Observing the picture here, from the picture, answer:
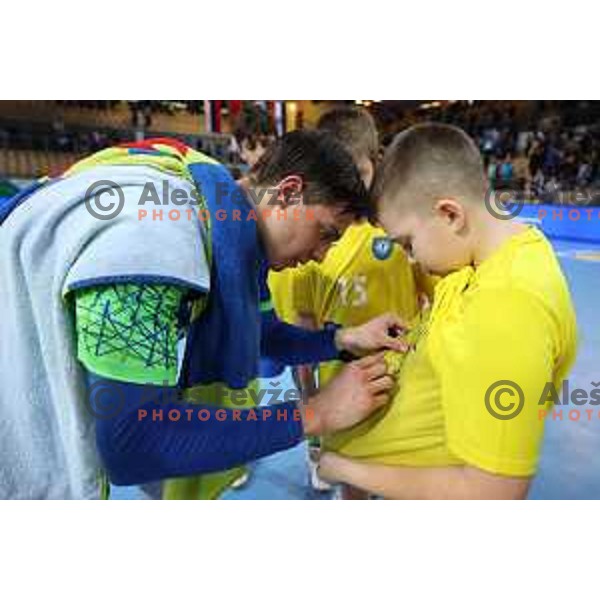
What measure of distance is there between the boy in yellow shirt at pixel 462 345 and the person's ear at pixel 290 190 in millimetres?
102

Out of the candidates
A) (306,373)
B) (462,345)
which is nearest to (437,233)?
(462,345)

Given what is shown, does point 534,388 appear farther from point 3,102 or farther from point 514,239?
point 3,102

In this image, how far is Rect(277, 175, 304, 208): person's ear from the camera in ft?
2.44

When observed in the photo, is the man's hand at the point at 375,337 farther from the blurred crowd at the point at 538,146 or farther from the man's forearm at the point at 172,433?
the blurred crowd at the point at 538,146

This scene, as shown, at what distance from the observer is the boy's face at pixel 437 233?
0.69 m

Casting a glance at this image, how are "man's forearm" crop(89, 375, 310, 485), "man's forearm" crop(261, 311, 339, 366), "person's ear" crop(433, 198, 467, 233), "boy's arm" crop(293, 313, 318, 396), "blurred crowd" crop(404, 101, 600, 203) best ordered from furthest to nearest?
"blurred crowd" crop(404, 101, 600, 203) → "boy's arm" crop(293, 313, 318, 396) → "man's forearm" crop(261, 311, 339, 366) → "person's ear" crop(433, 198, 467, 233) → "man's forearm" crop(89, 375, 310, 485)

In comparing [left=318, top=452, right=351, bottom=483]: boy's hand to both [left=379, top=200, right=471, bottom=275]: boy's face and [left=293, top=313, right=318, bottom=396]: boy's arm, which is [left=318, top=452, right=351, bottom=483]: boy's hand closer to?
[left=379, top=200, right=471, bottom=275]: boy's face

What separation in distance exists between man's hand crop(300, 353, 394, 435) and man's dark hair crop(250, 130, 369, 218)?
0.74 feet

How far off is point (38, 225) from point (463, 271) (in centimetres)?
49

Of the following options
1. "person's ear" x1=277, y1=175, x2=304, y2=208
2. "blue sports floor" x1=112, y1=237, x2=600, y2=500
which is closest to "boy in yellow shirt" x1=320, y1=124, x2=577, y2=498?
"person's ear" x1=277, y1=175, x2=304, y2=208

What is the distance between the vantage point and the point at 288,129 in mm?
950

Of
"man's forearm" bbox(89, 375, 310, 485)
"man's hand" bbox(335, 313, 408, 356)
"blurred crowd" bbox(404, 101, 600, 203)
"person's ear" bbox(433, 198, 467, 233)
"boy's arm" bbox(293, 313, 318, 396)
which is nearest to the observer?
"man's forearm" bbox(89, 375, 310, 485)
